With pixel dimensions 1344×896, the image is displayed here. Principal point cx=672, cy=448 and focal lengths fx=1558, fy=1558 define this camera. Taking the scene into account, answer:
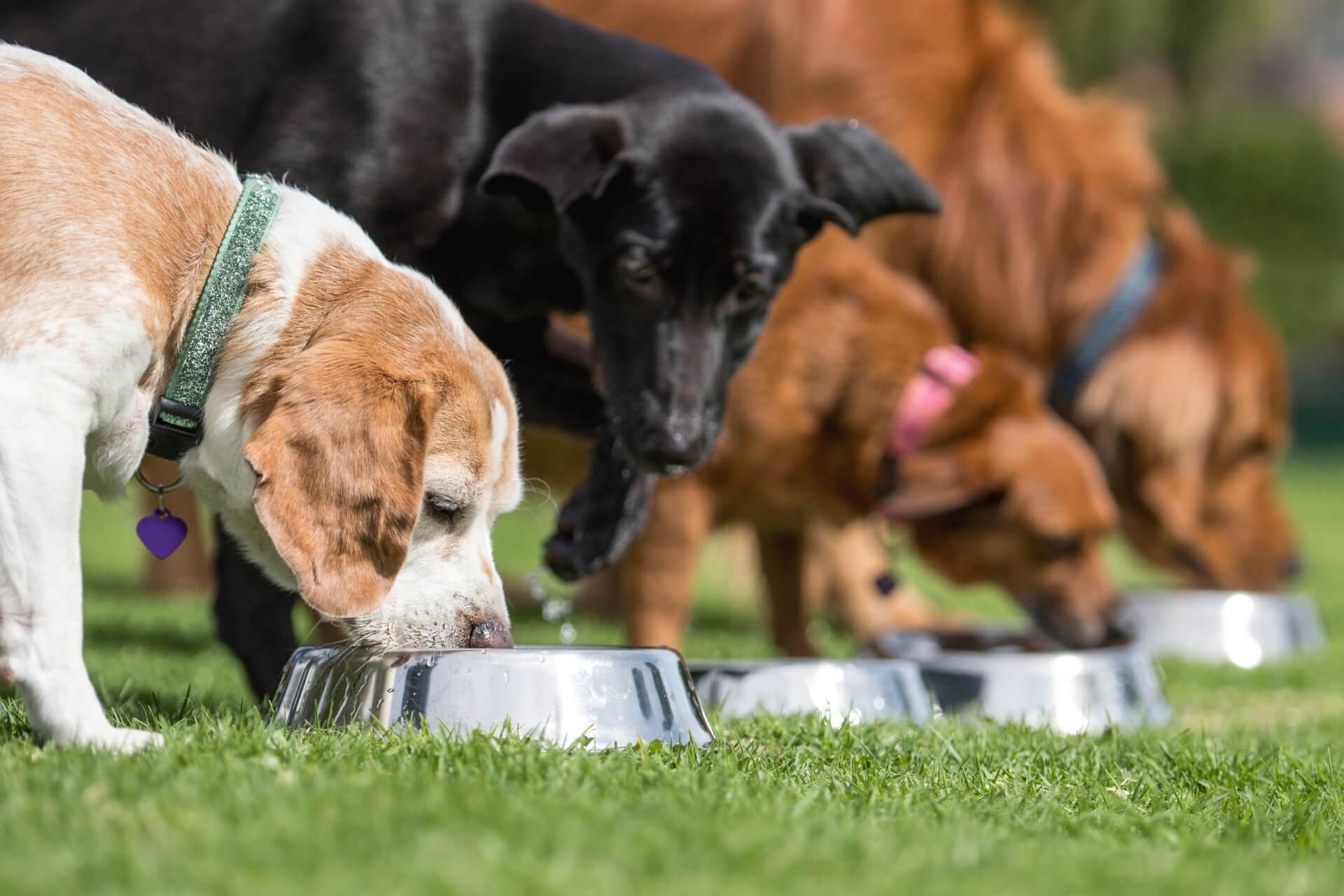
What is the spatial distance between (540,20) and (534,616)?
3.47 m

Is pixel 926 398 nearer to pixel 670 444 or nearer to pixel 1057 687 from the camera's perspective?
pixel 1057 687

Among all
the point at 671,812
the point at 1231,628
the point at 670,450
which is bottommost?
the point at 1231,628

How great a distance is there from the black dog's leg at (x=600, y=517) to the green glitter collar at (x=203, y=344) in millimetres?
1388

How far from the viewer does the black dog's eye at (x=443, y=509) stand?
2.92 m

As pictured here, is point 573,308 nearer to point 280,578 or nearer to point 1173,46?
point 280,578

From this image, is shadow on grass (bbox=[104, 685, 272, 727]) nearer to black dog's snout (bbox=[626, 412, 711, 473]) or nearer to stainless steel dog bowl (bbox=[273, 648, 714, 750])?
stainless steel dog bowl (bbox=[273, 648, 714, 750])

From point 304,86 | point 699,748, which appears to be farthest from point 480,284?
point 699,748

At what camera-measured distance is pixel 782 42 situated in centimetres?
626

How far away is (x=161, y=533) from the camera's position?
123 inches

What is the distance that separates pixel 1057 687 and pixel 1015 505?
1356 millimetres

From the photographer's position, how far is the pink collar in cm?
550

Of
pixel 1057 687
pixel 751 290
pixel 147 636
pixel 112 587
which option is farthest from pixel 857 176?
pixel 112 587

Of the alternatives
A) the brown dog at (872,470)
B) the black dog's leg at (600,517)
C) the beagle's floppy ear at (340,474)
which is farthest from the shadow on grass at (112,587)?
the beagle's floppy ear at (340,474)

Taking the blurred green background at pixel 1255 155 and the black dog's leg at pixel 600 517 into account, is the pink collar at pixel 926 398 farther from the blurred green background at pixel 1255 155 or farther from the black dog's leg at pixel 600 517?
the blurred green background at pixel 1255 155
